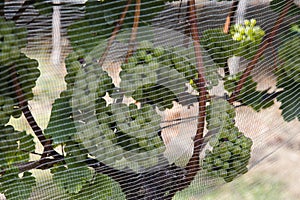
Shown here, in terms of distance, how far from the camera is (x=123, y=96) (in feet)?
2.25

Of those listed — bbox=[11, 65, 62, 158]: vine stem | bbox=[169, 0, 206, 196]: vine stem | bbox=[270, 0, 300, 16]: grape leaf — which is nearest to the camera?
bbox=[11, 65, 62, 158]: vine stem

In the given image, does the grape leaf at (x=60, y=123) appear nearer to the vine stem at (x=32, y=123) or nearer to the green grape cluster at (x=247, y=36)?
the vine stem at (x=32, y=123)

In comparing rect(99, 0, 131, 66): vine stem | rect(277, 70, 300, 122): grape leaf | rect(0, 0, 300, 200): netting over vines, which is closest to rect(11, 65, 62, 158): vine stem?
rect(0, 0, 300, 200): netting over vines

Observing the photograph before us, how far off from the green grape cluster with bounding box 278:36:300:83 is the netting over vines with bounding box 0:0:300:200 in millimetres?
84

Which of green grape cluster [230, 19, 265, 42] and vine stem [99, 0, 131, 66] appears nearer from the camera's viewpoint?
vine stem [99, 0, 131, 66]

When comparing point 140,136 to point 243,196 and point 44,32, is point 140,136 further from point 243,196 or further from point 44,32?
point 243,196

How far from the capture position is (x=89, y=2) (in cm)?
66

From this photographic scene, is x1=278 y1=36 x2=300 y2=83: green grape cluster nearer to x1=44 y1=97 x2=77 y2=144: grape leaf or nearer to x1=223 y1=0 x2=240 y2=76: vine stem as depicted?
x1=223 y1=0 x2=240 y2=76: vine stem

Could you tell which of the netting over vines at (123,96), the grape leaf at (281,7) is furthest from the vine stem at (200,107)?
the grape leaf at (281,7)

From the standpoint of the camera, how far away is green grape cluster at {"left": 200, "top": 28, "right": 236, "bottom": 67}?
77 cm

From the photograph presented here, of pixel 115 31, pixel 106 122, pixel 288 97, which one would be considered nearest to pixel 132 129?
pixel 106 122

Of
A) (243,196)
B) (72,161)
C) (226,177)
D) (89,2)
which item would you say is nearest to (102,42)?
(89,2)

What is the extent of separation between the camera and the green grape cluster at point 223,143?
779 millimetres

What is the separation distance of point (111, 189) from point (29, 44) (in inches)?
10.1
